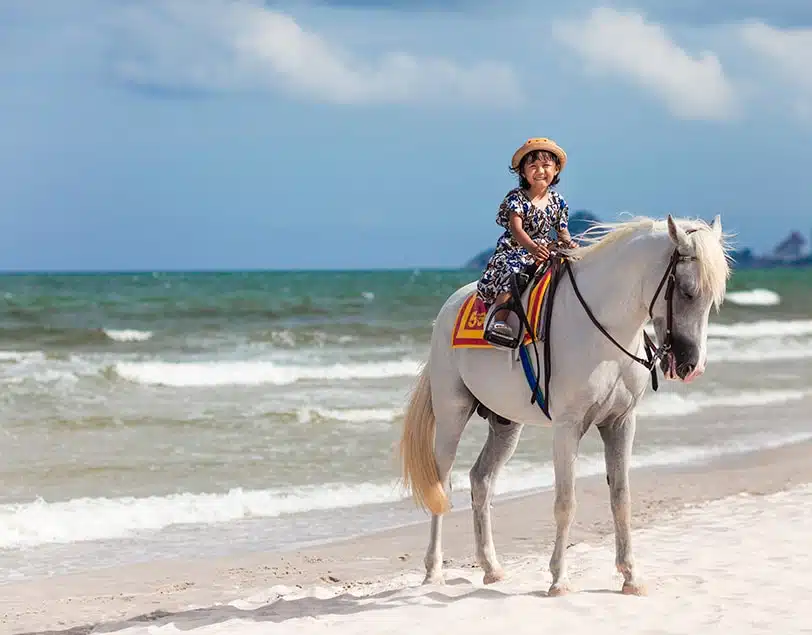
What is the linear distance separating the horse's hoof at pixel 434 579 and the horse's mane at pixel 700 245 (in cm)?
189

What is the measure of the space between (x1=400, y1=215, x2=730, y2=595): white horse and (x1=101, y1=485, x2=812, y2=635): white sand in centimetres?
21

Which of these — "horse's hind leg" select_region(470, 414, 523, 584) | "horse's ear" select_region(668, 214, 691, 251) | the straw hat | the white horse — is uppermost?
the straw hat

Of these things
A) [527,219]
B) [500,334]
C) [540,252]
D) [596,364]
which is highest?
[527,219]

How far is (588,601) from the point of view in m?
5.00

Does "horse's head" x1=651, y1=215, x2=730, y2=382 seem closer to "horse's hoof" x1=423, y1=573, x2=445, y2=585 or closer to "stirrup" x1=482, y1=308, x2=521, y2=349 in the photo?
"stirrup" x1=482, y1=308, x2=521, y2=349

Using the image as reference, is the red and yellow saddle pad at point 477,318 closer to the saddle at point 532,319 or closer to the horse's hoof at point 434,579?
the saddle at point 532,319

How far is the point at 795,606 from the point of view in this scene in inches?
192

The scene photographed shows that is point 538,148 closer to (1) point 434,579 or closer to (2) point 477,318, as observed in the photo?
(2) point 477,318

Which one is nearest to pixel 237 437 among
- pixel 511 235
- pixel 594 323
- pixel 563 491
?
pixel 511 235

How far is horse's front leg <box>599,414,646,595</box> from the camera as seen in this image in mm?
5086

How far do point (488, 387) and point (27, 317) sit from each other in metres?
31.6

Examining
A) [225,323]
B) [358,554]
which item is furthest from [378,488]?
[225,323]

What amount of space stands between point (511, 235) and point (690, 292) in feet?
3.62

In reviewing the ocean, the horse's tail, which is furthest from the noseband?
the ocean
